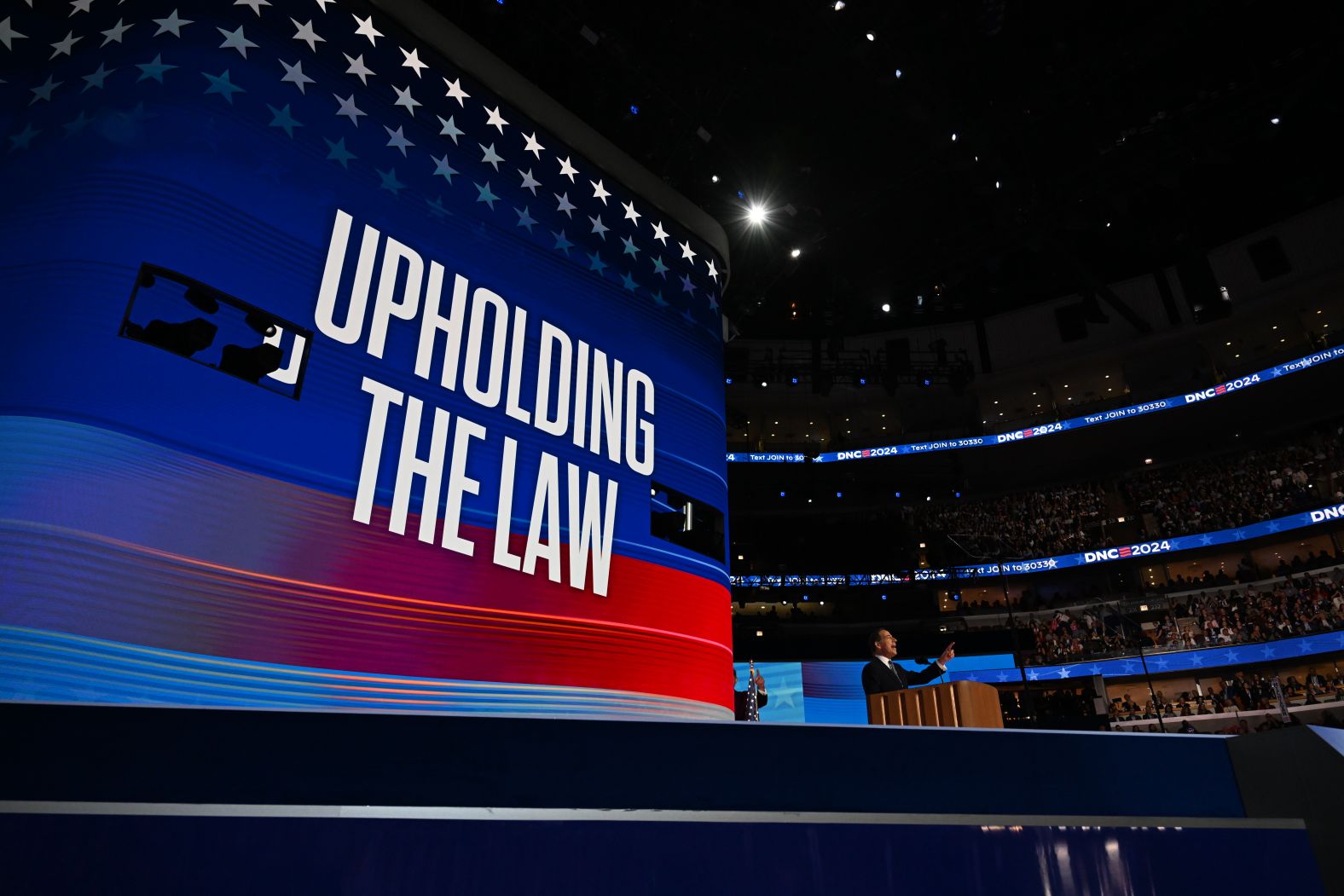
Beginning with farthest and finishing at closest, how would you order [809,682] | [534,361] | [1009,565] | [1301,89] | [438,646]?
[1009,565]
[809,682]
[1301,89]
[534,361]
[438,646]

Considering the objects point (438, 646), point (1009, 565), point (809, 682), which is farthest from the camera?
point (1009, 565)

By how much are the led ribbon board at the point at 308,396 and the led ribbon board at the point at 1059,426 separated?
57.3 feet

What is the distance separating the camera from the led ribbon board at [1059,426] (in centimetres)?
1992

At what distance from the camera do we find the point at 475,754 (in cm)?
210

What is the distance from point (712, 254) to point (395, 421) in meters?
6.08

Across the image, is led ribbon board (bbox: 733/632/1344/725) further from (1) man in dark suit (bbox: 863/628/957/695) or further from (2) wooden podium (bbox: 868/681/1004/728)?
(2) wooden podium (bbox: 868/681/1004/728)

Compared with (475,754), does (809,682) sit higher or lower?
higher

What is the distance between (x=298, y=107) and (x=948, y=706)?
7.05 meters

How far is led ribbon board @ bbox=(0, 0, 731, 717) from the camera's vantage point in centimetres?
462

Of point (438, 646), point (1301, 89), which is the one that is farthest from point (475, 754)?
point (1301, 89)

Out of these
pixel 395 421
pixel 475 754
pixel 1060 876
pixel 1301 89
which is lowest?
pixel 1060 876

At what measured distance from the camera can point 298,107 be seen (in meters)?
6.11

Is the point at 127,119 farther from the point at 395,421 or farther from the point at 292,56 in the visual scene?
the point at 395,421

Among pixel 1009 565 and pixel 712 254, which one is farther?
pixel 1009 565
